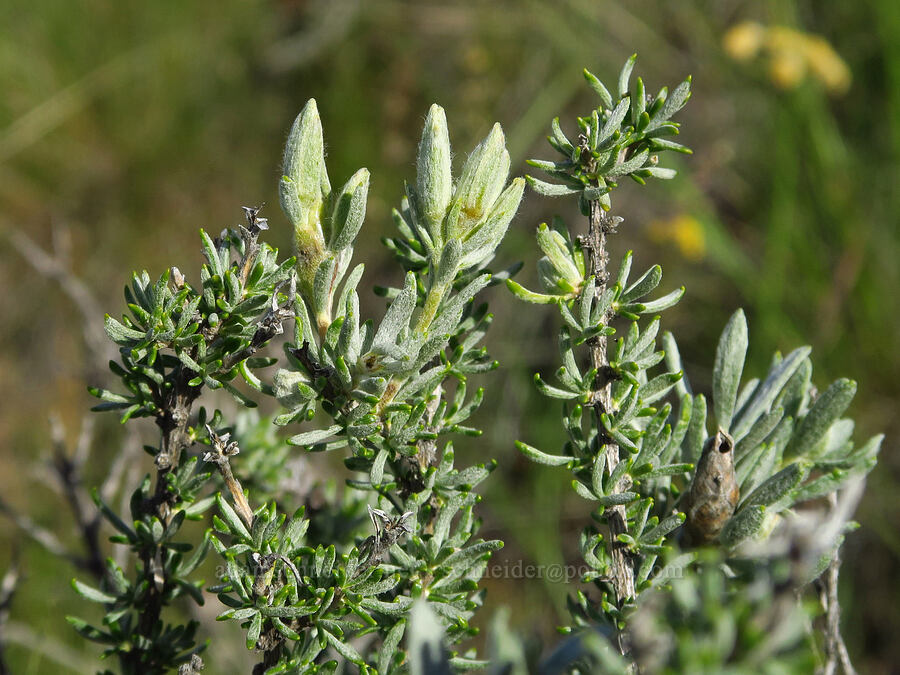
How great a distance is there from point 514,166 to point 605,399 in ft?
10.1

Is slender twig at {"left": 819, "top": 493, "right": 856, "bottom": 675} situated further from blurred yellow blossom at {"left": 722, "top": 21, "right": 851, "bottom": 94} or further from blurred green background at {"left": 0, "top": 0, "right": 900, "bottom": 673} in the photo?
blurred yellow blossom at {"left": 722, "top": 21, "right": 851, "bottom": 94}

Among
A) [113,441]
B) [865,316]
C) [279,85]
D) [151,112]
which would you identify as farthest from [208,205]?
[865,316]

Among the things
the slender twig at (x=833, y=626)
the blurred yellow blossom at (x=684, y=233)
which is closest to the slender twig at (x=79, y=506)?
the slender twig at (x=833, y=626)

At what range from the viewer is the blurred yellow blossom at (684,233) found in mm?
3334

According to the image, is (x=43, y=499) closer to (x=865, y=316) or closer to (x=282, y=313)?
(x=282, y=313)

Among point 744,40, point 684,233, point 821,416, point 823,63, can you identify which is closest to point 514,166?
point 684,233

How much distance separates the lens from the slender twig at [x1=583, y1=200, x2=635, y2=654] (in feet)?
2.75

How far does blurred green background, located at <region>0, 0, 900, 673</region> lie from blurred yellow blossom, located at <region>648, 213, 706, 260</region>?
1 cm

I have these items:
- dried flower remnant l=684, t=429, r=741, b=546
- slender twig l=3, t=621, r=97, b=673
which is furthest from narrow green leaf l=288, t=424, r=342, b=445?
slender twig l=3, t=621, r=97, b=673

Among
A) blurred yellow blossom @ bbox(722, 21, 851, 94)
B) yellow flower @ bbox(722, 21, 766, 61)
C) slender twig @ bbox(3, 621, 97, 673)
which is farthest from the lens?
yellow flower @ bbox(722, 21, 766, 61)

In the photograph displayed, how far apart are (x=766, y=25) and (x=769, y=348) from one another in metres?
2.13

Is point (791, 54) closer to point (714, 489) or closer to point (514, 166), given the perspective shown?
point (514, 166)

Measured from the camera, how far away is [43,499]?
372cm

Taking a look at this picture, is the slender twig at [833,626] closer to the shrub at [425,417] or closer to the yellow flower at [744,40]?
the shrub at [425,417]
